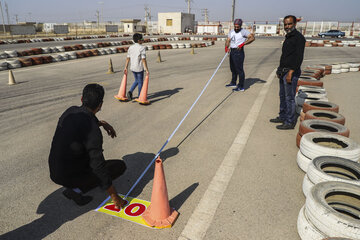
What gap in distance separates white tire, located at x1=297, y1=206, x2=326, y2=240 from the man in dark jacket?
3191 mm

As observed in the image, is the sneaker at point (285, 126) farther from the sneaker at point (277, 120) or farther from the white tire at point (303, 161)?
the white tire at point (303, 161)

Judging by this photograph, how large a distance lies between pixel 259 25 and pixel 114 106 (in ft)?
204

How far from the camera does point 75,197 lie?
3.21 m

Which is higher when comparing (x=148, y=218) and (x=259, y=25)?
(x=259, y=25)

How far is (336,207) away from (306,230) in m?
0.49

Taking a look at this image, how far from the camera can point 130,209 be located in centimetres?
318

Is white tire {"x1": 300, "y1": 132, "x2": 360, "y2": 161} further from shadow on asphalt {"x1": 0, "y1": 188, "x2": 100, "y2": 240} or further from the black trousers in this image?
shadow on asphalt {"x1": 0, "y1": 188, "x2": 100, "y2": 240}

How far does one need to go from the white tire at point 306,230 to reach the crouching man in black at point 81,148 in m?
2.00

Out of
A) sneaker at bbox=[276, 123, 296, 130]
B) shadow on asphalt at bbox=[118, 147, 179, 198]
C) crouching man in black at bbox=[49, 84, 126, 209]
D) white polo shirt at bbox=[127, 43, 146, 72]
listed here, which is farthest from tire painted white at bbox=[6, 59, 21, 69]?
sneaker at bbox=[276, 123, 296, 130]

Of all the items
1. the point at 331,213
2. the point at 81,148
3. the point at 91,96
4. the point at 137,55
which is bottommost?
the point at 331,213

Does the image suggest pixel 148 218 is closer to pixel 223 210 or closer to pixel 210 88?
pixel 223 210

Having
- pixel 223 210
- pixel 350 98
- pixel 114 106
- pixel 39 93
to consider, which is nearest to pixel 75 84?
pixel 39 93

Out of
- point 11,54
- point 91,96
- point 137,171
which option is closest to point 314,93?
point 137,171

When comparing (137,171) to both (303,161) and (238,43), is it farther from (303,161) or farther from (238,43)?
(238,43)
